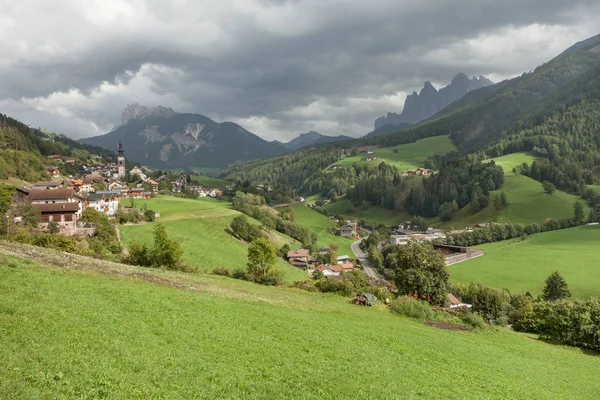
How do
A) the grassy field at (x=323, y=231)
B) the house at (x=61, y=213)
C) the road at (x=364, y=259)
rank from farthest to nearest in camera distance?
1. the grassy field at (x=323, y=231)
2. the road at (x=364, y=259)
3. the house at (x=61, y=213)

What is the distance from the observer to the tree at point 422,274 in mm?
51094

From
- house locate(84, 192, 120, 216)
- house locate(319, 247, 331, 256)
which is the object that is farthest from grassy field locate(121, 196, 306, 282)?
house locate(84, 192, 120, 216)

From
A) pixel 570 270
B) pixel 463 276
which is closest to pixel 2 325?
pixel 463 276

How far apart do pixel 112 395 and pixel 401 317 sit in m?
32.7

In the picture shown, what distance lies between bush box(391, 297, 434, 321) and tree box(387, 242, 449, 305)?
10436 mm

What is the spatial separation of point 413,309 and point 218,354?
93.2 ft

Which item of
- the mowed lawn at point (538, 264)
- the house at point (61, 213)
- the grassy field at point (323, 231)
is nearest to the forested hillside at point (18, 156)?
the house at point (61, 213)

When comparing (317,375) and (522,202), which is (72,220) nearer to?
(317,375)

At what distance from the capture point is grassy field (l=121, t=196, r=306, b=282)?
76250 millimetres

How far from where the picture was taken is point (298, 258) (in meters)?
109

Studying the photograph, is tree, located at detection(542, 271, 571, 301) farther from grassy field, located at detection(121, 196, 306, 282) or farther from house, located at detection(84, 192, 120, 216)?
house, located at detection(84, 192, 120, 216)

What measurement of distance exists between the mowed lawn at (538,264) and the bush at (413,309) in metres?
60.2

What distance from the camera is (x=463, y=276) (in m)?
101

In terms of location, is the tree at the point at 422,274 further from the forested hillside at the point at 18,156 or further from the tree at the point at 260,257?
the forested hillside at the point at 18,156
